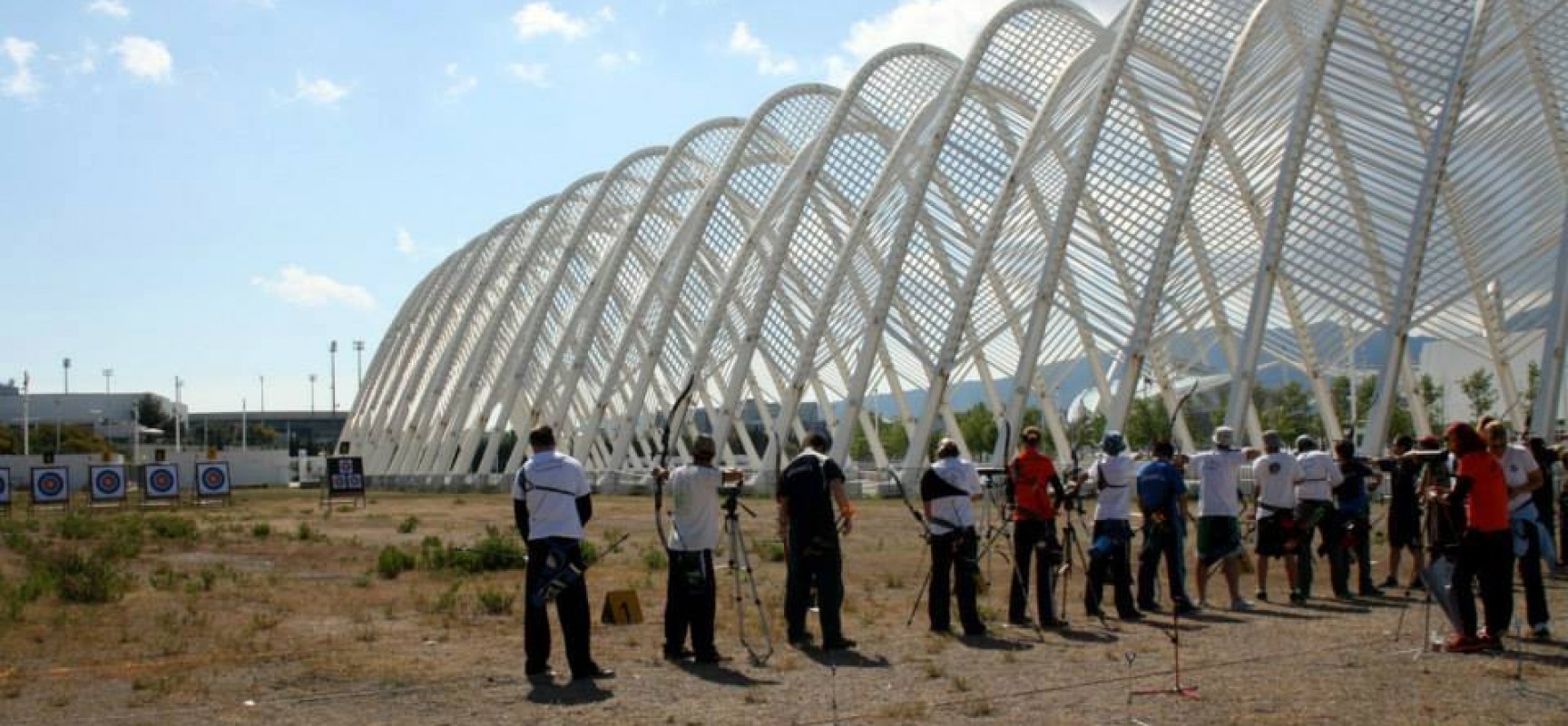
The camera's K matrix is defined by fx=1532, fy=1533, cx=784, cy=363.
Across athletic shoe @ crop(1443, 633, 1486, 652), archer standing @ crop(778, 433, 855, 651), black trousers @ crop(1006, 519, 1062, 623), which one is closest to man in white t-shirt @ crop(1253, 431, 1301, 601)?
black trousers @ crop(1006, 519, 1062, 623)

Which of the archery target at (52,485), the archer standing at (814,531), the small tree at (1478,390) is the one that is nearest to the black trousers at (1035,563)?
the archer standing at (814,531)

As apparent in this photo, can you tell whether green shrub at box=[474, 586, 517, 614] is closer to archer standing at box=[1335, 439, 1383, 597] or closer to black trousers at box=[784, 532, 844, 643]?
black trousers at box=[784, 532, 844, 643]

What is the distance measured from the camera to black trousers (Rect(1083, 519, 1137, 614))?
13586 millimetres

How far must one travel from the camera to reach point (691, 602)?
11.6 m

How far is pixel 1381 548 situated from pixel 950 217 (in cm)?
3178

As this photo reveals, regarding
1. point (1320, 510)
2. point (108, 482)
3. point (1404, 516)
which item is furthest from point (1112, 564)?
point (108, 482)

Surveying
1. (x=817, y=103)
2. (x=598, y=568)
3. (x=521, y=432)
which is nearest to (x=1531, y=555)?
(x=598, y=568)

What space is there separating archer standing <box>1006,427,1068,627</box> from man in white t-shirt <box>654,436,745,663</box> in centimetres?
296

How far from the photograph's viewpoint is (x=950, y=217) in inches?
2053

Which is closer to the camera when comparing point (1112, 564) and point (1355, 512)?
point (1112, 564)

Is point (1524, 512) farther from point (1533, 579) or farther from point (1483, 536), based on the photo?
point (1483, 536)

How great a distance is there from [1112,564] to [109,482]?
42944 millimetres

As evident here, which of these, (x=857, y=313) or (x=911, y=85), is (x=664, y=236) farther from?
(x=911, y=85)

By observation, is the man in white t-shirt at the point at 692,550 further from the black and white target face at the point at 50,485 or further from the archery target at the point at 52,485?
the black and white target face at the point at 50,485
